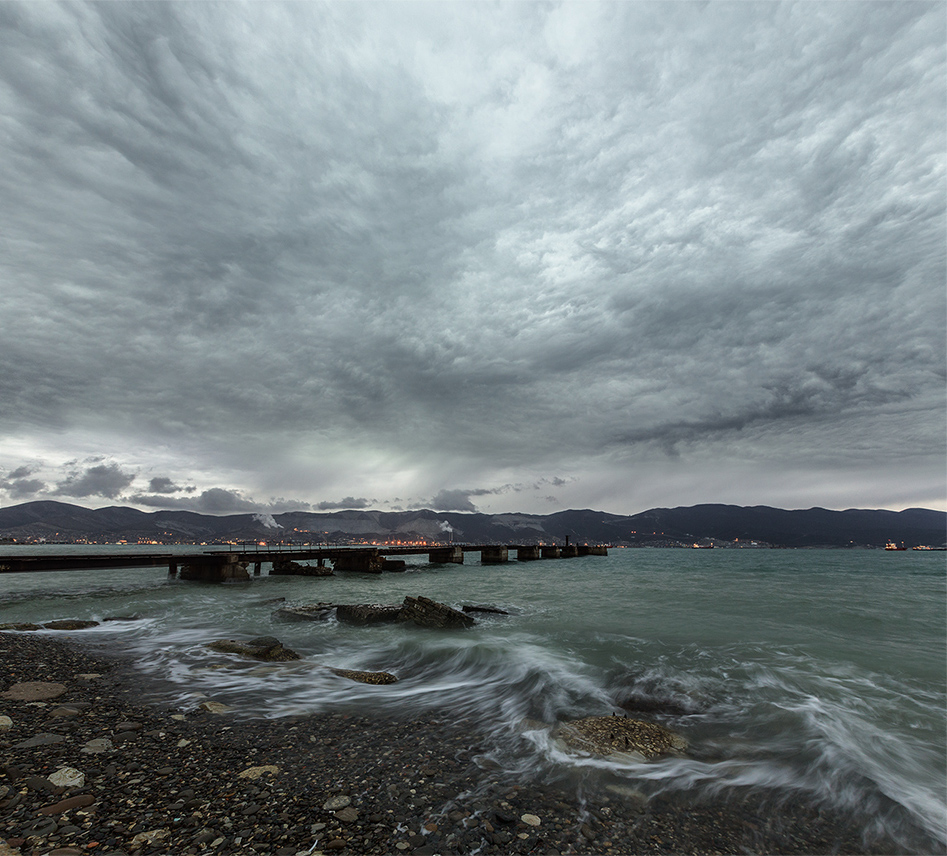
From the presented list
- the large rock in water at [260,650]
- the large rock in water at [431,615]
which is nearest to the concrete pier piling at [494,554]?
the large rock in water at [431,615]

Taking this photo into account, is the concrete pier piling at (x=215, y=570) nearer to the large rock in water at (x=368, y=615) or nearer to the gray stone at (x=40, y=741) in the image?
the large rock in water at (x=368, y=615)

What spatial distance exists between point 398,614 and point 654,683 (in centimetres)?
1208

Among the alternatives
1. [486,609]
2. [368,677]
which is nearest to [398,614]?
[486,609]

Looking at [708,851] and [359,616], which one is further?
[359,616]

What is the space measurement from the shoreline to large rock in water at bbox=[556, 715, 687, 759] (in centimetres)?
113

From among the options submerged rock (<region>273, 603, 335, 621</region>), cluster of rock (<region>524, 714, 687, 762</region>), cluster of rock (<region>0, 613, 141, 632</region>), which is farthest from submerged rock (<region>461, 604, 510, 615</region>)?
cluster of rock (<region>0, 613, 141, 632</region>)

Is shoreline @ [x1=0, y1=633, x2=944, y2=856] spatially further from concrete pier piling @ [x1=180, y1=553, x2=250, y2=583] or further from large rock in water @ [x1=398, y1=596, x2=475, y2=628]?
concrete pier piling @ [x1=180, y1=553, x2=250, y2=583]

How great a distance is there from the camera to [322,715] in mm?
8453

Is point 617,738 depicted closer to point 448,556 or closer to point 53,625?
point 53,625

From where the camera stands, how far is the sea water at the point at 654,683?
738 centimetres

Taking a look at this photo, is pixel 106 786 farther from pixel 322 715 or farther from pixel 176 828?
pixel 322 715

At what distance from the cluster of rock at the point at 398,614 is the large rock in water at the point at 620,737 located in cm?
1116

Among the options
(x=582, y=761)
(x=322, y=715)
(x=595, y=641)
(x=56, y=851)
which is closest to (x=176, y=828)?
(x=56, y=851)

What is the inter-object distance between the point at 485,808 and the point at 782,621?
2460 centimetres
